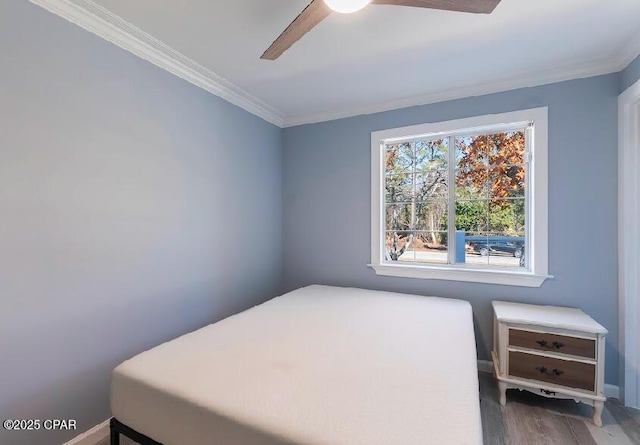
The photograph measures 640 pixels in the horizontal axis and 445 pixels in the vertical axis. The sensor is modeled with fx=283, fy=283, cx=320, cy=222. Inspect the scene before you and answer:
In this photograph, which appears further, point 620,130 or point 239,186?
point 239,186

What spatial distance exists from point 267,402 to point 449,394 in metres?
0.69

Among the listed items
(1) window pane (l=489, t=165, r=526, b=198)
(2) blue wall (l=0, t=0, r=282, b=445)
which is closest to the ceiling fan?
(2) blue wall (l=0, t=0, r=282, b=445)

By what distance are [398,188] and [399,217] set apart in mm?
305

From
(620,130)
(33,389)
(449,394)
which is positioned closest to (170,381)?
(33,389)

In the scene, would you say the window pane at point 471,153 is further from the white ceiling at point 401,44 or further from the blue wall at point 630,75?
the blue wall at point 630,75

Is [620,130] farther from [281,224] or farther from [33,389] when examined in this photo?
[33,389]

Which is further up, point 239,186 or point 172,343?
point 239,186

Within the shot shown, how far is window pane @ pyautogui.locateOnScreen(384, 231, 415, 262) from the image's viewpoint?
2895 mm

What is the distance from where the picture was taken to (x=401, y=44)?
1.93 m

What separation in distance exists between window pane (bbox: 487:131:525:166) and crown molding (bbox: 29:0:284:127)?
90.6 inches

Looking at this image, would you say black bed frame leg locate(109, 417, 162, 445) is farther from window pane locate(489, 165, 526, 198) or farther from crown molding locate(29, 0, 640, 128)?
window pane locate(489, 165, 526, 198)

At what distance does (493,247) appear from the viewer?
8.38 ft

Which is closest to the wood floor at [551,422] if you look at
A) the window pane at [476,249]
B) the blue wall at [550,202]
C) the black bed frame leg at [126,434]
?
the blue wall at [550,202]

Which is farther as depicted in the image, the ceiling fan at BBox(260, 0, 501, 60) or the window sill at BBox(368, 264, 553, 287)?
the window sill at BBox(368, 264, 553, 287)
